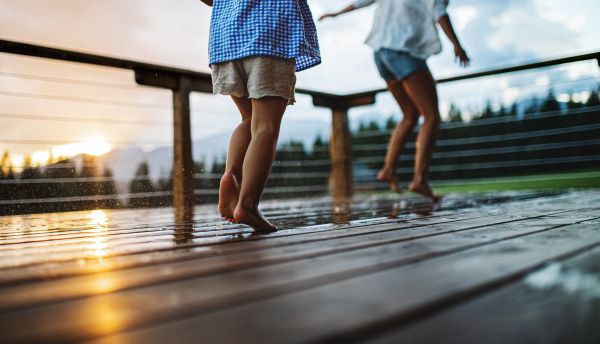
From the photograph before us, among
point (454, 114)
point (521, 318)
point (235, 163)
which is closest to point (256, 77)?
point (235, 163)

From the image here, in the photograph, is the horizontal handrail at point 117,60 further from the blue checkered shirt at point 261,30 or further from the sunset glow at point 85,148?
the blue checkered shirt at point 261,30

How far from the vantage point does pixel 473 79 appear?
9.84 feet

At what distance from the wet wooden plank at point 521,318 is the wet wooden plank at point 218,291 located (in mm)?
151

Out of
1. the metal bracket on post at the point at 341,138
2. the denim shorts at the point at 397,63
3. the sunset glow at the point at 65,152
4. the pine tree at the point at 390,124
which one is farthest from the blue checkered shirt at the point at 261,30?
the pine tree at the point at 390,124

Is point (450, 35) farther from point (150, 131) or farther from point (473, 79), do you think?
point (150, 131)

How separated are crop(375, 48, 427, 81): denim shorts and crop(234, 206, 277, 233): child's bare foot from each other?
133 centimetres

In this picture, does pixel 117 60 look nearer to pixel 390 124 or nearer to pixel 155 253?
pixel 155 253

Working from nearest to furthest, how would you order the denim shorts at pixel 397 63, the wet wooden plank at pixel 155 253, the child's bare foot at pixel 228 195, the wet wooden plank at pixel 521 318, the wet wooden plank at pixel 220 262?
1. the wet wooden plank at pixel 521 318
2. the wet wooden plank at pixel 220 262
3. the wet wooden plank at pixel 155 253
4. the child's bare foot at pixel 228 195
5. the denim shorts at pixel 397 63

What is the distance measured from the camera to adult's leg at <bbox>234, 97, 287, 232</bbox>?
101 cm

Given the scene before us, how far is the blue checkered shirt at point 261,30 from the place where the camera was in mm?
1027

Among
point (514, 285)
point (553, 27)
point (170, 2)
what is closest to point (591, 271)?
point (514, 285)

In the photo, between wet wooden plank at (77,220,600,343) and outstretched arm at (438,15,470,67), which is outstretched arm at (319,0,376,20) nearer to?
outstretched arm at (438,15,470,67)

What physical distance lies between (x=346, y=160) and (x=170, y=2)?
412 centimetres

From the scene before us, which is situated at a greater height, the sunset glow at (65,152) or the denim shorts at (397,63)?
the denim shorts at (397,63)
